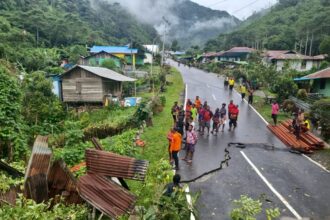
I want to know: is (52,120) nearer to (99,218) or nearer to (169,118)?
(169,118)

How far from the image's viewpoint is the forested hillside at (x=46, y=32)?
4491 cm

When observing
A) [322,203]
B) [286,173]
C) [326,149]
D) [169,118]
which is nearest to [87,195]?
[322,203]

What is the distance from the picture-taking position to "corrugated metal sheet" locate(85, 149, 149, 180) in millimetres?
8500

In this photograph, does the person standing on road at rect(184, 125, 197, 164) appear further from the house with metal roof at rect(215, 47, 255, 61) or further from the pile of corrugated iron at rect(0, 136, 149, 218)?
the house with metal roof at rect(215, 47, 255, 61)

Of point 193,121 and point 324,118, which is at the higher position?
point 324,118

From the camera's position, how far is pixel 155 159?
43.4 feet

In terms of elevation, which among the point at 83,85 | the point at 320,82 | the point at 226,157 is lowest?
the point at 226,157

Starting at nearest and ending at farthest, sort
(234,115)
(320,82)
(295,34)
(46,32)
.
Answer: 1. (234,115)
2. (320,82)
3. (46,32)
4. (295,34)

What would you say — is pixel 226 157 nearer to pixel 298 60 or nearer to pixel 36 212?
pixel 36 212

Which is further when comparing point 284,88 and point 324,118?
point 284,88

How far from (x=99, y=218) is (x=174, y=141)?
4.56m

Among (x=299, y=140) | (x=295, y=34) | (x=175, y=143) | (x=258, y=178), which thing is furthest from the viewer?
(x=295, y=34)

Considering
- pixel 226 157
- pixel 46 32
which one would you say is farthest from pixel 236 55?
pixel 226 157

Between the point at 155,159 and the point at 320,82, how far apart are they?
21.2m
